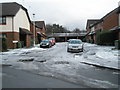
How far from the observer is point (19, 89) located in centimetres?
615

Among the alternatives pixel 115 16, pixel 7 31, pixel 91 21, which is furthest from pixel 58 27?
pixel 7 31

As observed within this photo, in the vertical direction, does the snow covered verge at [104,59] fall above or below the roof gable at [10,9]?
below

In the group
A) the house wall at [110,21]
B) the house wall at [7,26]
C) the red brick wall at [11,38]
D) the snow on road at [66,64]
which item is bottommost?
the snow on road at [66,64]

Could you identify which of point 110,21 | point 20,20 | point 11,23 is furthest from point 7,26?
point 110,21

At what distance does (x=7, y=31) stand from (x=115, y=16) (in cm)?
2320

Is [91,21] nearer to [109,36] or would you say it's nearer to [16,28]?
[109,36]

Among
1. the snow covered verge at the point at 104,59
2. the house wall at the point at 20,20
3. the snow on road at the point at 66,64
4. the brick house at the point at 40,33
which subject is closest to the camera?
the snow on road at the point at 66,64

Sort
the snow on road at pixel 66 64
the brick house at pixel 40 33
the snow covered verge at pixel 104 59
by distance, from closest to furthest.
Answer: the snow on road at pixel 66 64, the snow covered verge at pixel 104 59, the brick house at pixel 40 33

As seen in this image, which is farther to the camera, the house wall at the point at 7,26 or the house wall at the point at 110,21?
the house wall at the point at 110,21

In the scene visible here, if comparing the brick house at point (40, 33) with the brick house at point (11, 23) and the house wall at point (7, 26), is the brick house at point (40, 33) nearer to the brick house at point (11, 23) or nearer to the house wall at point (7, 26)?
the brick house at point (11, 23)

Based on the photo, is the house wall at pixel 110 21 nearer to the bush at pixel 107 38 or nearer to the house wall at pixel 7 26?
the bush at pixel 107 38

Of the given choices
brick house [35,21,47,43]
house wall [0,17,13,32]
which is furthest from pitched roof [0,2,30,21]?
brick house [35,21,47,43]

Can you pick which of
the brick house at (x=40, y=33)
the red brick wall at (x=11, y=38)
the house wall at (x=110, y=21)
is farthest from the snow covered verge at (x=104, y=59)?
the brick house at (x=40, y=33)

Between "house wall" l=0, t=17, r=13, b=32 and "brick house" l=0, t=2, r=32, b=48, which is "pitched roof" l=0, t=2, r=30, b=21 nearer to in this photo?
"brick house" l=0, t=2, r=32, b=48
